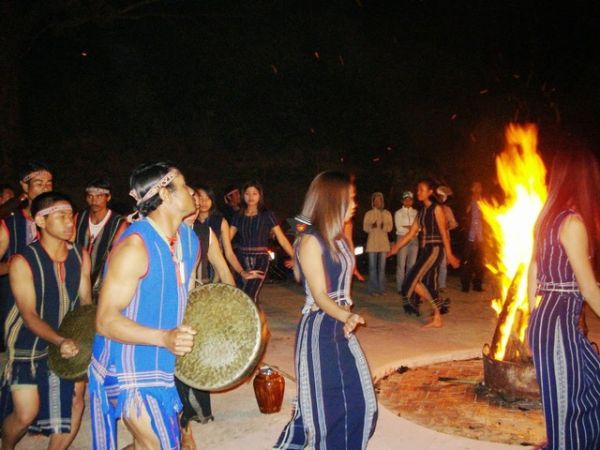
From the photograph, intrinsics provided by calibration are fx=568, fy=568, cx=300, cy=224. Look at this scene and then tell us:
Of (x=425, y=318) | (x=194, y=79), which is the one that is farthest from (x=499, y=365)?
(x=194, y=79)

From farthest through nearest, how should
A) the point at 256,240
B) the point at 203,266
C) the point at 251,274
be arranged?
1. the point at 256,240
2. the point at 251,274
3. the point at 203,266

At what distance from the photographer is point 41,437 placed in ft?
15.0

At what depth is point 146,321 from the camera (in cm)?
276

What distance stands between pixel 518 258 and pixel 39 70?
17.7 m

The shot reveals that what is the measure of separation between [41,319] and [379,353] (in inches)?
174

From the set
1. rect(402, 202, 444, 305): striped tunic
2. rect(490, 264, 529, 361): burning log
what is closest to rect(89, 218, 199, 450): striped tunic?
rect(490, 264, 529, 361): burning log

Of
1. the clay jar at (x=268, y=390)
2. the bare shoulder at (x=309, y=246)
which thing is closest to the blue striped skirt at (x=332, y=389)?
the bare shoulder at (x=309, y=246)

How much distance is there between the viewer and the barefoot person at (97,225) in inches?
213

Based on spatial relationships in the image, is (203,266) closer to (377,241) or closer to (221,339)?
(221,339)

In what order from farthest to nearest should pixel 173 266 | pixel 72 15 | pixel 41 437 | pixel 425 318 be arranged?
pixel 72 15, pixel 425 318, pixel 41 437, pixel 173 266

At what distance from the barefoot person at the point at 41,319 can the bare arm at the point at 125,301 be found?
1.13 m

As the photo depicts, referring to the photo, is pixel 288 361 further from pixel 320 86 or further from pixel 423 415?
pixel 320 86

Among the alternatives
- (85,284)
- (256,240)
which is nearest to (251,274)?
(256,240)

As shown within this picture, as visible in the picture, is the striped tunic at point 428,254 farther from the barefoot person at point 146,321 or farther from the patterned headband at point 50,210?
the barefoot person at point 146,321
